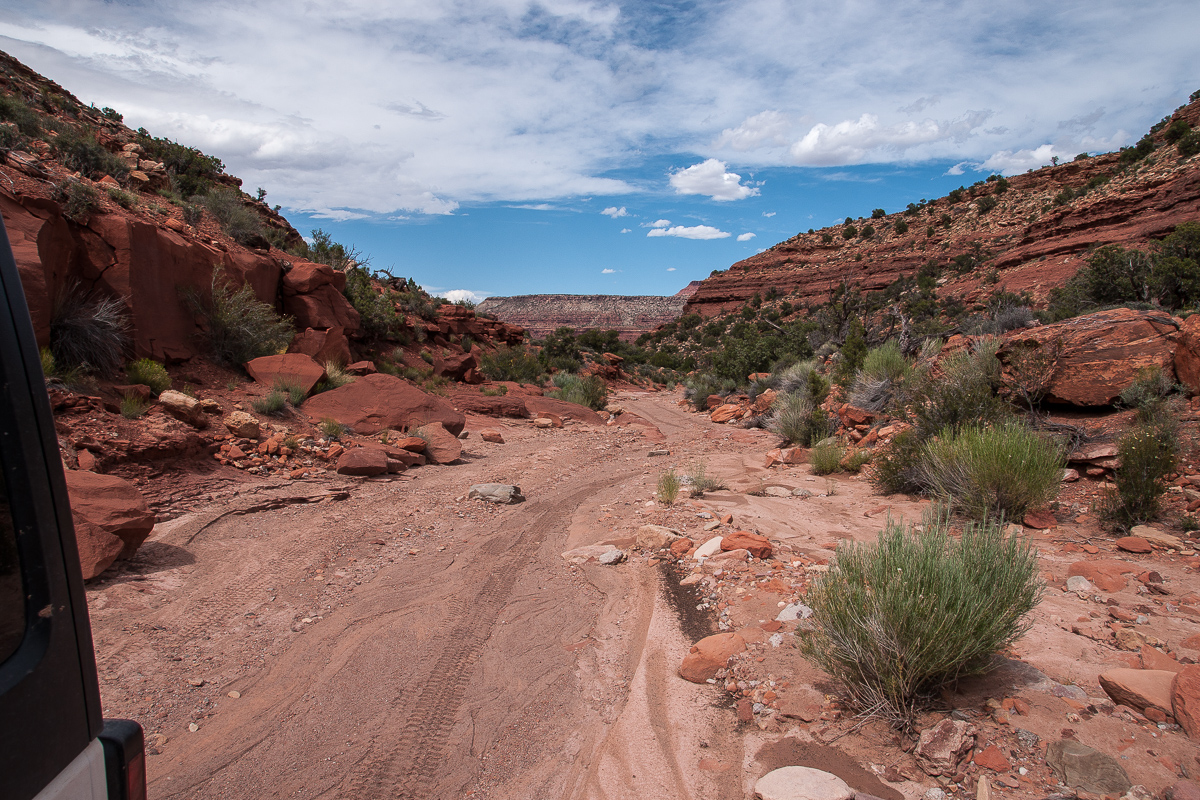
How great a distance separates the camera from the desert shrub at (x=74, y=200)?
365 inches

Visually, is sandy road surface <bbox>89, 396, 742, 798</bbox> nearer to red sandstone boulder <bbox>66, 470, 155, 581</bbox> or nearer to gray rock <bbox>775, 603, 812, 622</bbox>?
red sandstone boulder <bbox>66, 470, 155, 581</bbox>

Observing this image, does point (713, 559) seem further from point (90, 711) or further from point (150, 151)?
point (150, 151)

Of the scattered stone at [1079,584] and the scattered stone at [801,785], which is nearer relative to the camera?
the scattered stone at [801,785]

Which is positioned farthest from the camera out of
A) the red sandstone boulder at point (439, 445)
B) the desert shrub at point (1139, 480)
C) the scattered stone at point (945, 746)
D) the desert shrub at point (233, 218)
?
the desert shrub at point (233, 218)

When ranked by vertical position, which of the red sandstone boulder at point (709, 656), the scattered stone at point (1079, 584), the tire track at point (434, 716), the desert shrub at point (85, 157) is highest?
the desert shrub at point (85, 157)

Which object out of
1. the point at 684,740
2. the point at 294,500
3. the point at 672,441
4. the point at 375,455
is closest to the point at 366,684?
the point at 684,740

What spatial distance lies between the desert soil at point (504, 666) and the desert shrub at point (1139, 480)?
1.10ft

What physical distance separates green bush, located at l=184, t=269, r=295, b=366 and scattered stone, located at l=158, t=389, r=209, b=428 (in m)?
3.61

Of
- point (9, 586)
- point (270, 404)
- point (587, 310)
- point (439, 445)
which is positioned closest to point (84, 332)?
point (270, 404)

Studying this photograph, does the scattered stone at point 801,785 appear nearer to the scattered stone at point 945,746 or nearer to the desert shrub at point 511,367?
the scattered stone at point 945,746

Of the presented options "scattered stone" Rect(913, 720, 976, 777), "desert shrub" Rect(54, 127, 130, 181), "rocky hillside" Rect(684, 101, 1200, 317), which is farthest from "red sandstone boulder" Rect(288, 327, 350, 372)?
"rocky hillside" Rect(684, 101, 1200, 317)

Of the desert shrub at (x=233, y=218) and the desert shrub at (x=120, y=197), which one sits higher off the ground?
the desert shrub at (x=233, y=218)

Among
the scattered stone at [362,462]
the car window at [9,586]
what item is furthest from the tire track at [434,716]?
the scattered stone at [362,462]

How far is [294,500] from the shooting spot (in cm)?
707
